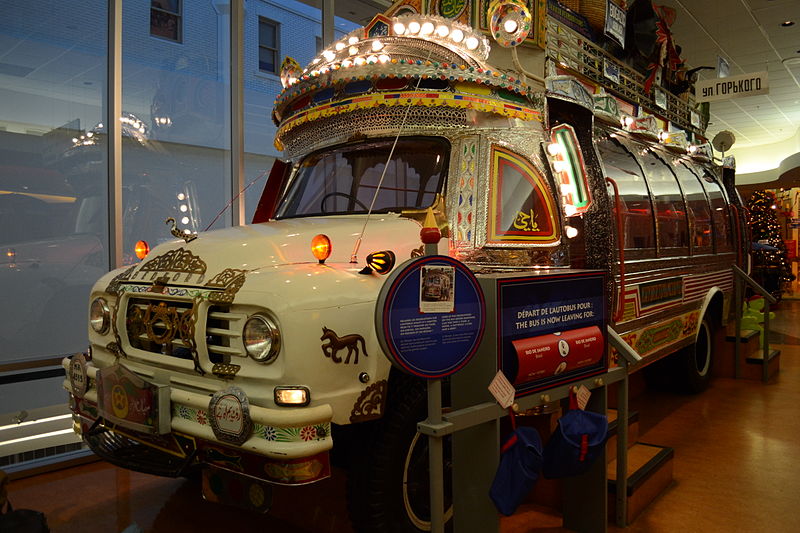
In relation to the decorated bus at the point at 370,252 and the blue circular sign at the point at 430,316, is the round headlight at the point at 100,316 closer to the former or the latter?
the decorated bus at the point at 370,252

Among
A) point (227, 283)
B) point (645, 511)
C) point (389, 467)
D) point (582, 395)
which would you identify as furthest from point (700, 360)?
point (227, 283)

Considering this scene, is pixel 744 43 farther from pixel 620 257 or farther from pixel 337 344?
pixel 337 344

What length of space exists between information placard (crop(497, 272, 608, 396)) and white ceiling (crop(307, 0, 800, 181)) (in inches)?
208

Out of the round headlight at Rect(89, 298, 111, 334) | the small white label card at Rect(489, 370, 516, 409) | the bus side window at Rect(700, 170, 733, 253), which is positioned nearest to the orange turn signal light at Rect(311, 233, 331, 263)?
the small white label card at Rect(489, 370, 516, 409)

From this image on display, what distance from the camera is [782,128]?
56.4ft

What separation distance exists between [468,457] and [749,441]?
3214mm

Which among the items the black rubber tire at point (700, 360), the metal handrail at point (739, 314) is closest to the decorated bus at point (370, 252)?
the black rubber tire at point (700, 360)

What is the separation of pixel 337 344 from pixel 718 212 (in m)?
5.74

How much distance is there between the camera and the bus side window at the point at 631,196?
4406mm

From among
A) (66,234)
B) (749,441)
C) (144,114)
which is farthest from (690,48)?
(66,234)

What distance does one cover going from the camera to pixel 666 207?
5.26m

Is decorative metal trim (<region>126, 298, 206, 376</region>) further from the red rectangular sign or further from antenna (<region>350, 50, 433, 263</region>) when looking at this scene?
the red rectangular sign

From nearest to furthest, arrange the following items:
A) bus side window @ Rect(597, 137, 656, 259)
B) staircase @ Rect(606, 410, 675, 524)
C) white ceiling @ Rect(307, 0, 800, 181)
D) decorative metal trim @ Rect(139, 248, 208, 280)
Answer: decorative metal trim @ Rect(139, 248, 208, 280) → staircase @ Rect(606, 410, 675, 524) → bus side window @ Rect(597, 137, 656, 259) → white ceiling @ Rect(307, 0, 800, 181)

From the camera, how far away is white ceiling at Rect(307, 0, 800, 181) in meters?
8.77
